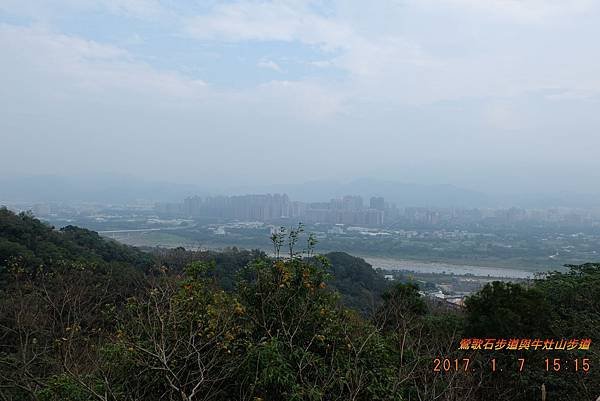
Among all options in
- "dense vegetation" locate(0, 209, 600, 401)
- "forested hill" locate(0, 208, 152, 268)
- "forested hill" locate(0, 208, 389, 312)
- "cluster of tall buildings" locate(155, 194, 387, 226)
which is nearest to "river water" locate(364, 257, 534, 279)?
"forested hill" locate(0, 208, 389, 312)

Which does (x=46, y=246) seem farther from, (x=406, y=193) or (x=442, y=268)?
(x=406, y=193)

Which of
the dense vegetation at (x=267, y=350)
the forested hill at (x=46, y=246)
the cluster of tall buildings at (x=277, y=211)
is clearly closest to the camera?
the dense vegetation at (x=267, y=350)

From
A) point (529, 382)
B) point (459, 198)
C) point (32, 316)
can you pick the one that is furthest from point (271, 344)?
point (459, 198)

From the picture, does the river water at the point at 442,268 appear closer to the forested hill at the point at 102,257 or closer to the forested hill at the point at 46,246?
the forested hill at the point at 102,257

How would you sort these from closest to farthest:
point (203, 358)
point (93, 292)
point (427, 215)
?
point (203, 358) → point (93, 292) → point (427, 215)

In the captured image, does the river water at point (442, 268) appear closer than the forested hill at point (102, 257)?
No

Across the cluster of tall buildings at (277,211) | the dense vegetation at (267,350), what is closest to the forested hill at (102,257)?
the dense vegetation at (267,350)

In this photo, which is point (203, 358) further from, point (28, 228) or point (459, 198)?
point (459, 198)
